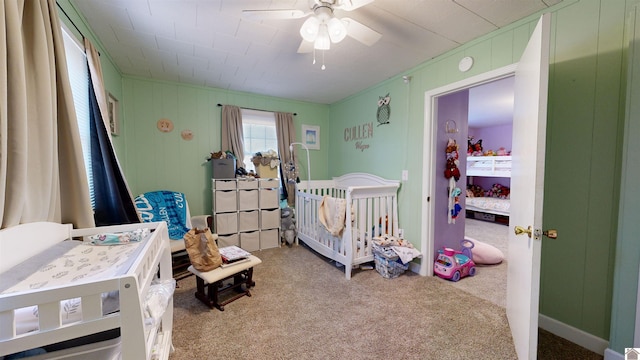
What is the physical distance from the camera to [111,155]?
1840 mm

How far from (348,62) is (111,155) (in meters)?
2.20

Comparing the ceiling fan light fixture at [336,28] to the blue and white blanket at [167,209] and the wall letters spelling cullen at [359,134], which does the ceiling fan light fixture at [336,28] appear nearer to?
the wall letters spelling cullen at [359,134]

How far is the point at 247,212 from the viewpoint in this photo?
317 cm

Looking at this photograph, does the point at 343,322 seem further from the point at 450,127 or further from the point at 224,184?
the point at 450,127

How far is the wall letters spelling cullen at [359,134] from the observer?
3.21 metres

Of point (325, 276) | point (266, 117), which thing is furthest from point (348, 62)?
point (325, 276)

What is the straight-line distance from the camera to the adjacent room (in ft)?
3.28

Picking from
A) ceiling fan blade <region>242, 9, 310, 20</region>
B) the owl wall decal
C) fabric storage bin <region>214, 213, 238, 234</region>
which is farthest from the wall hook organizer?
fabric storage bin <region>214, 213, 238, 234</region>

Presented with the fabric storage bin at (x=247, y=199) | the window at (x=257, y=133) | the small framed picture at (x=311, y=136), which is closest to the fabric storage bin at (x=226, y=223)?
the fabric storage bin at (x=247, y=199)

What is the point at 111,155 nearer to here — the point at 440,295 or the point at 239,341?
the point at 239,341

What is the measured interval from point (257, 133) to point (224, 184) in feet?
3.27

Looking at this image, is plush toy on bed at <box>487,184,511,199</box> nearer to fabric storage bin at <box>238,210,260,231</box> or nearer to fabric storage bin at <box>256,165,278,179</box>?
fabric storage bin at <box>256,165,278,179</box>

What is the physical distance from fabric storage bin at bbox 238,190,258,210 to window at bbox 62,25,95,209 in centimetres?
148

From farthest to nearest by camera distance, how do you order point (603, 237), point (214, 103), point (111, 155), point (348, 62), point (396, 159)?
point (214, 103), point (396, 159), point (348, 62), point (111, 155), point (603, 237)
